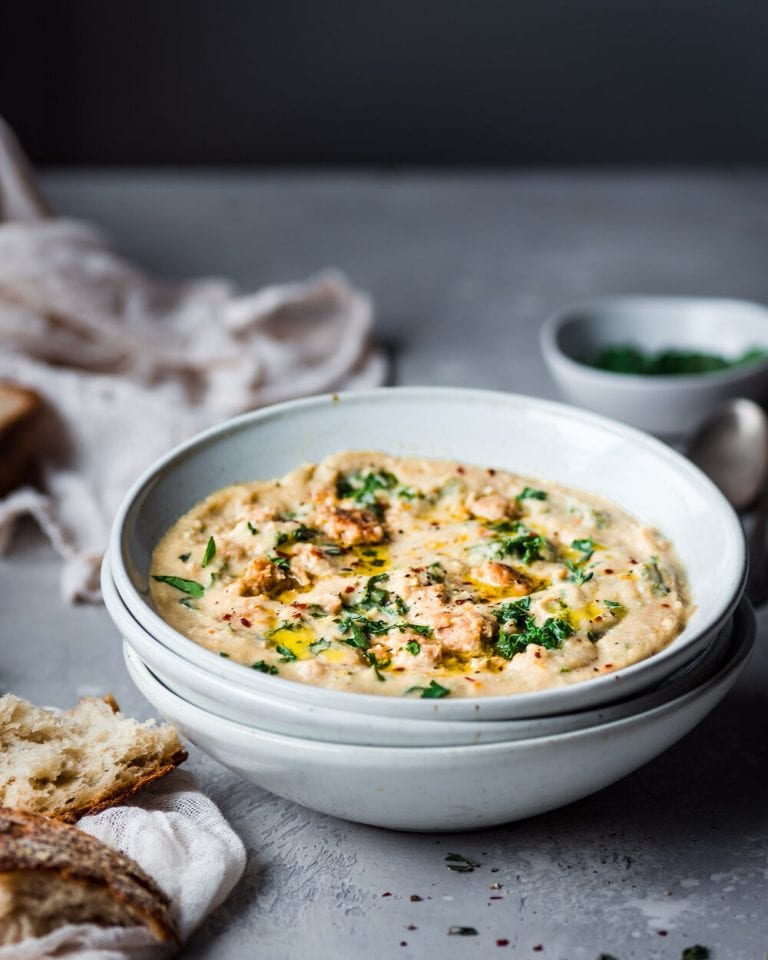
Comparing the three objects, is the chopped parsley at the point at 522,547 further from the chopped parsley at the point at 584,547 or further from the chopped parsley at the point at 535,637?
the chopped parsley at the point at 535,637

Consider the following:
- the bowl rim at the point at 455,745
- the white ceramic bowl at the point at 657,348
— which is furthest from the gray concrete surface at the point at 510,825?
the bowl rim at the point at 455,745

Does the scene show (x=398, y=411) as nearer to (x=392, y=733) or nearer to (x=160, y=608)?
(x=160, y=608)

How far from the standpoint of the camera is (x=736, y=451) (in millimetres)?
4227

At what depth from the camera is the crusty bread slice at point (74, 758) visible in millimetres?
2584

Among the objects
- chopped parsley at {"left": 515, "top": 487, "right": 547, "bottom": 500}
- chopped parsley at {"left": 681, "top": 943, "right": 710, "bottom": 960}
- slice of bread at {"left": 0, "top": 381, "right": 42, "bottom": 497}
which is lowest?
slice of bread at {"left": 0, "top": 381, "right": 42, "bottom": 497}

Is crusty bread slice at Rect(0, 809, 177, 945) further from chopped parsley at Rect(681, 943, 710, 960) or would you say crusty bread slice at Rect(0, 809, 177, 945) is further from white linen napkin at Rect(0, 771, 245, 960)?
chopped parsley at Rect(681, 943, 710, 960)

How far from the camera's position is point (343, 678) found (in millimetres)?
2359

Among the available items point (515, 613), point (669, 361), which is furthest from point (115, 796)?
point (669, 361)

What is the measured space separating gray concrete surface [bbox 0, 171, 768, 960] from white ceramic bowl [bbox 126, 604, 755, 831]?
0.15 meters

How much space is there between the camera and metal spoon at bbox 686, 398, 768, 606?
13.6 ft

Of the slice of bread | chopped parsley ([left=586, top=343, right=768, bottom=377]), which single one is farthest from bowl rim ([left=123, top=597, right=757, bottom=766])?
chopped parsley ([left=586, top=343, right=768, bottom=377])

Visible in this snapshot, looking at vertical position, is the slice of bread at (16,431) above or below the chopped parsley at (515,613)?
below

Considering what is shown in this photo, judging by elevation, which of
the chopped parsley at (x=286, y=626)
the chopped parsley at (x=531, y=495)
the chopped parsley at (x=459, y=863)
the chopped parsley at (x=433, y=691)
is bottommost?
the chopped parsley at (x=459, y=863)

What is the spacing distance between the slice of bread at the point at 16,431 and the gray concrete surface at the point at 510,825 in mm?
259
